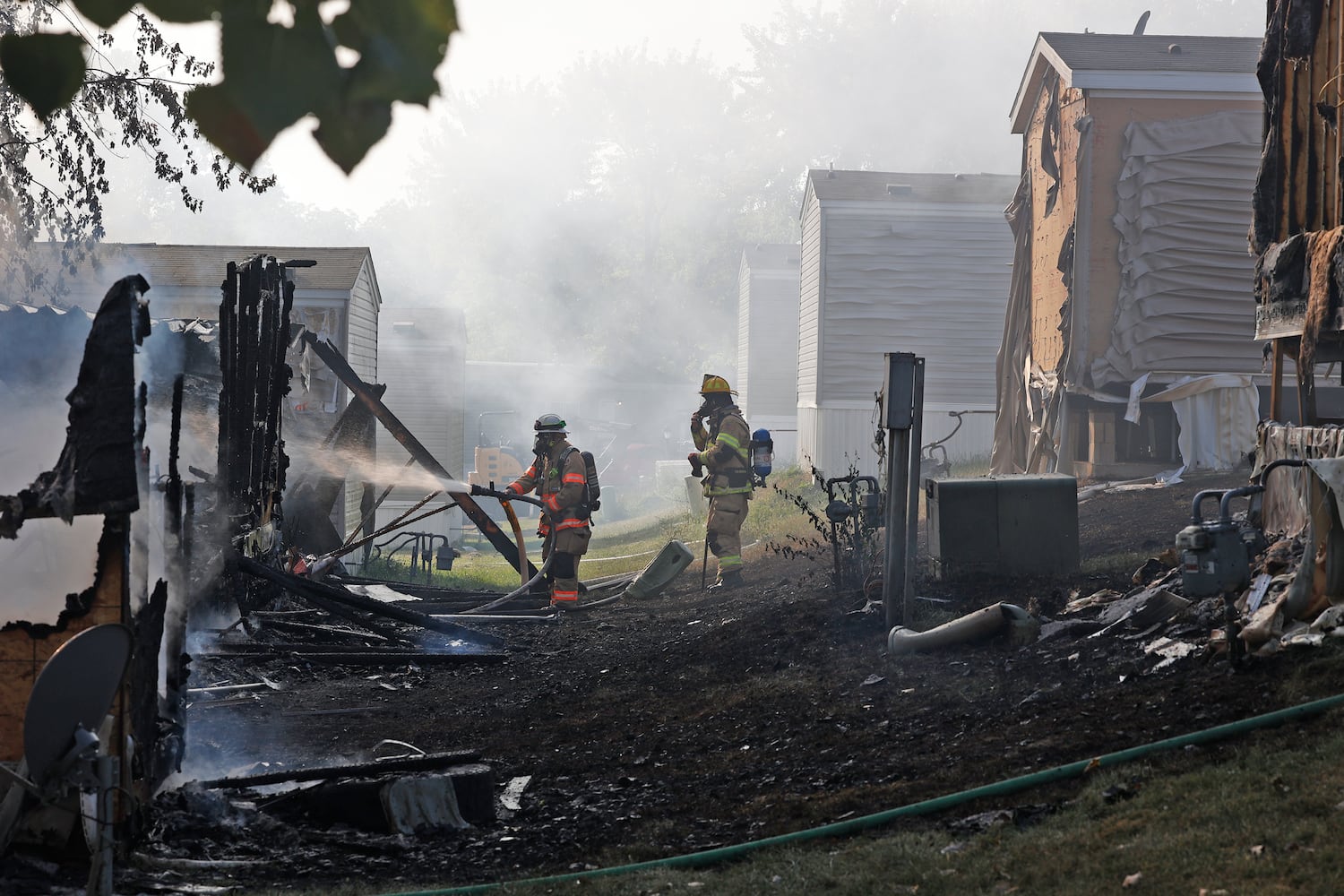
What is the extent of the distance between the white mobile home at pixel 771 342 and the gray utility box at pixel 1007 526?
24.3 meters

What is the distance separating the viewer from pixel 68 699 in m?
3.54

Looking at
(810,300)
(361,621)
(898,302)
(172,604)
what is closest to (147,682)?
(172,604)

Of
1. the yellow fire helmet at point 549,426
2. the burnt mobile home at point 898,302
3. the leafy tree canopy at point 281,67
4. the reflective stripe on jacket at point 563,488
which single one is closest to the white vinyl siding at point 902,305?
the burnt mobile home at point 898,302

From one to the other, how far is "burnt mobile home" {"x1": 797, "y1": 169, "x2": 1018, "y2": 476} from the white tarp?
987 centimetres

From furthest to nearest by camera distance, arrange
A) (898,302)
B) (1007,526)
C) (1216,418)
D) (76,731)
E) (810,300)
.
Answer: (810,300)
(898,302)
(1216,418)
(1007,526)
(76,731)

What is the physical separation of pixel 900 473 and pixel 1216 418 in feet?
24.0

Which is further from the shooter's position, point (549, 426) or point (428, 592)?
point (428, 592)

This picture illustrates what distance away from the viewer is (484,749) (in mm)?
6754

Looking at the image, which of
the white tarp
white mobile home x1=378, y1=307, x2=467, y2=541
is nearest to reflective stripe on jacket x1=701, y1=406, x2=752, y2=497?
the white tarp

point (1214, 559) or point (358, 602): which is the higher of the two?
point (1214, 559)

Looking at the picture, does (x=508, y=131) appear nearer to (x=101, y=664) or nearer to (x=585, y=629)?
(x=585, y=629)

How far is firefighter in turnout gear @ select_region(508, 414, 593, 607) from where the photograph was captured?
1259 cm

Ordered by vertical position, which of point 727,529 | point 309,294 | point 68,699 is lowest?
point 727,529

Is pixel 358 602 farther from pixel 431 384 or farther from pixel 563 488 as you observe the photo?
pixel 431 384
